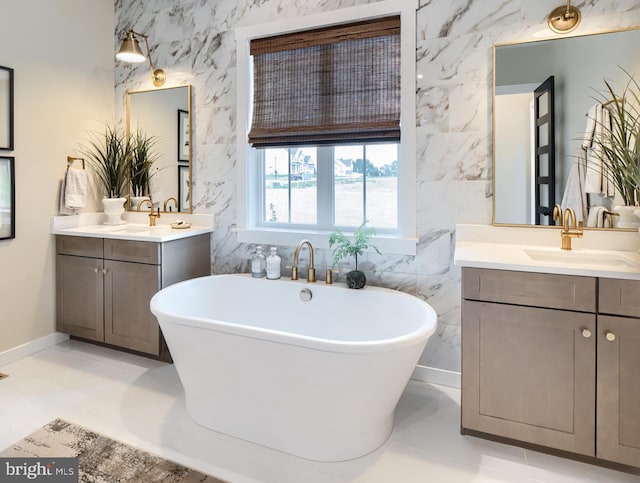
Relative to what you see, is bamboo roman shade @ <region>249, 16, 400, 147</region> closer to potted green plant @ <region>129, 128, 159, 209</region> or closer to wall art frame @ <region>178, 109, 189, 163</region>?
wall art frame @ <region>178, 109, 189, 163</region>

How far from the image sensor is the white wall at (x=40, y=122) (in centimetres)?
277

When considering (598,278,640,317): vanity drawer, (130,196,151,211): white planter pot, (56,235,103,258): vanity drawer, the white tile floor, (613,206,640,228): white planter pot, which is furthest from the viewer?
(130,196,151,211): white planter pot

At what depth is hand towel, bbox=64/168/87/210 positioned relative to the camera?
9.99 ft

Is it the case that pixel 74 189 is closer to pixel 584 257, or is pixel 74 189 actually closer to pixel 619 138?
pixel 584 257

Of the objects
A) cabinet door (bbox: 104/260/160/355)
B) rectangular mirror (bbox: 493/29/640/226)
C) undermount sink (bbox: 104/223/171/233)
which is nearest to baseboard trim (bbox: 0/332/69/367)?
cabinet door (bbox: 104/260/160/355)

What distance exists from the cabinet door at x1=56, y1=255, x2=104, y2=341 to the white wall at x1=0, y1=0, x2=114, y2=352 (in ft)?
0.26

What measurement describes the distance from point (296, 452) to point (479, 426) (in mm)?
858

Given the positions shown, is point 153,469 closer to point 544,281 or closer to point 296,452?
point 296,452

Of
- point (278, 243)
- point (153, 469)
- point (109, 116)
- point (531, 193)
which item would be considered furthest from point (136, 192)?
point (531, 193)

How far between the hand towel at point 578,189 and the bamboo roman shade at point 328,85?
1001 mm

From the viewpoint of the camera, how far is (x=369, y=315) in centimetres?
246

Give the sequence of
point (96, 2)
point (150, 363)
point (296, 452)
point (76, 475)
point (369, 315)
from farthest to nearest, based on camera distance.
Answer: point (96, 2), point (150, 363), point (369, 315), point (296, 452), point (76, 475)

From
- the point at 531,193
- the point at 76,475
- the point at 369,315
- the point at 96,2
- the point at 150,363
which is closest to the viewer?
the point at 76,475

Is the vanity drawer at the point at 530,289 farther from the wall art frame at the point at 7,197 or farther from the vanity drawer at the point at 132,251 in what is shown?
the wall art frame at the point at 7,197
